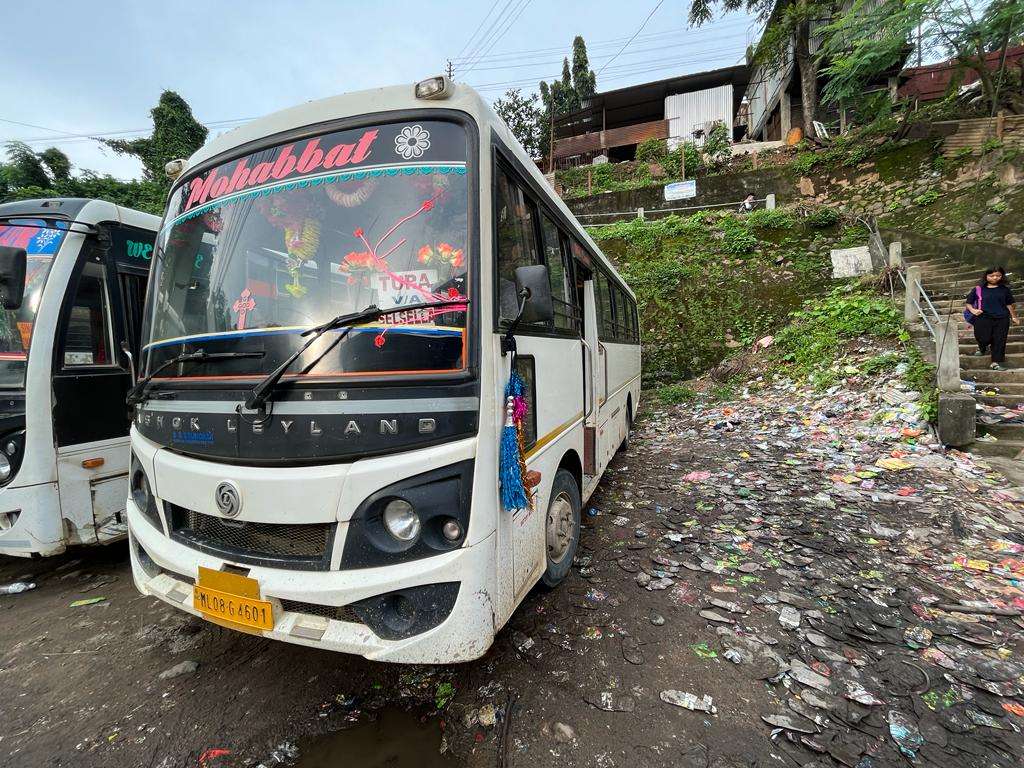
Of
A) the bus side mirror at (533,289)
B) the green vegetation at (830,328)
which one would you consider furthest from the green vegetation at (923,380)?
the bus side mirror at (533,289)

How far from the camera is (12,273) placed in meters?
2.81

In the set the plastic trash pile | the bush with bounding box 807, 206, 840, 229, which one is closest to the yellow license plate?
the plastic trash pile

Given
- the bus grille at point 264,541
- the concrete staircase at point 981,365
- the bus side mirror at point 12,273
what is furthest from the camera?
the concrete staircase at point 981,365

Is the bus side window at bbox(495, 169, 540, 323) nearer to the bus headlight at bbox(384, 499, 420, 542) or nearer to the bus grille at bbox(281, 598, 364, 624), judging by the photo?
the bus headlight at bbox(384, 499, 420, 542)

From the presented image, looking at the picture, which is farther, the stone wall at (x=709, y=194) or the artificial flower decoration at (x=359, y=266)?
the stone wall at (x=709, y=194)

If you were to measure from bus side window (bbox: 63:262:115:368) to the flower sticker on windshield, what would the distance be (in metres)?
3.02

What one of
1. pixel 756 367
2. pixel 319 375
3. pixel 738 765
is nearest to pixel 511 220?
pixel 319 375

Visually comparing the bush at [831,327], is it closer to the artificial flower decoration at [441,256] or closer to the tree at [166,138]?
the artificial flower decoration at [441,256]

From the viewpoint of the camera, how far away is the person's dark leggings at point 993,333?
6426 millimetres

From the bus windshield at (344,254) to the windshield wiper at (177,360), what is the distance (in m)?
0.03

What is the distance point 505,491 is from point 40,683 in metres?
2.79

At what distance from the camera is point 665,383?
37.0 feet

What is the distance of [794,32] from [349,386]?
2575 centimetres

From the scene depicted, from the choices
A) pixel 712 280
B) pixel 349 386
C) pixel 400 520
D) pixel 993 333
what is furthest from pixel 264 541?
pixel 712 280
